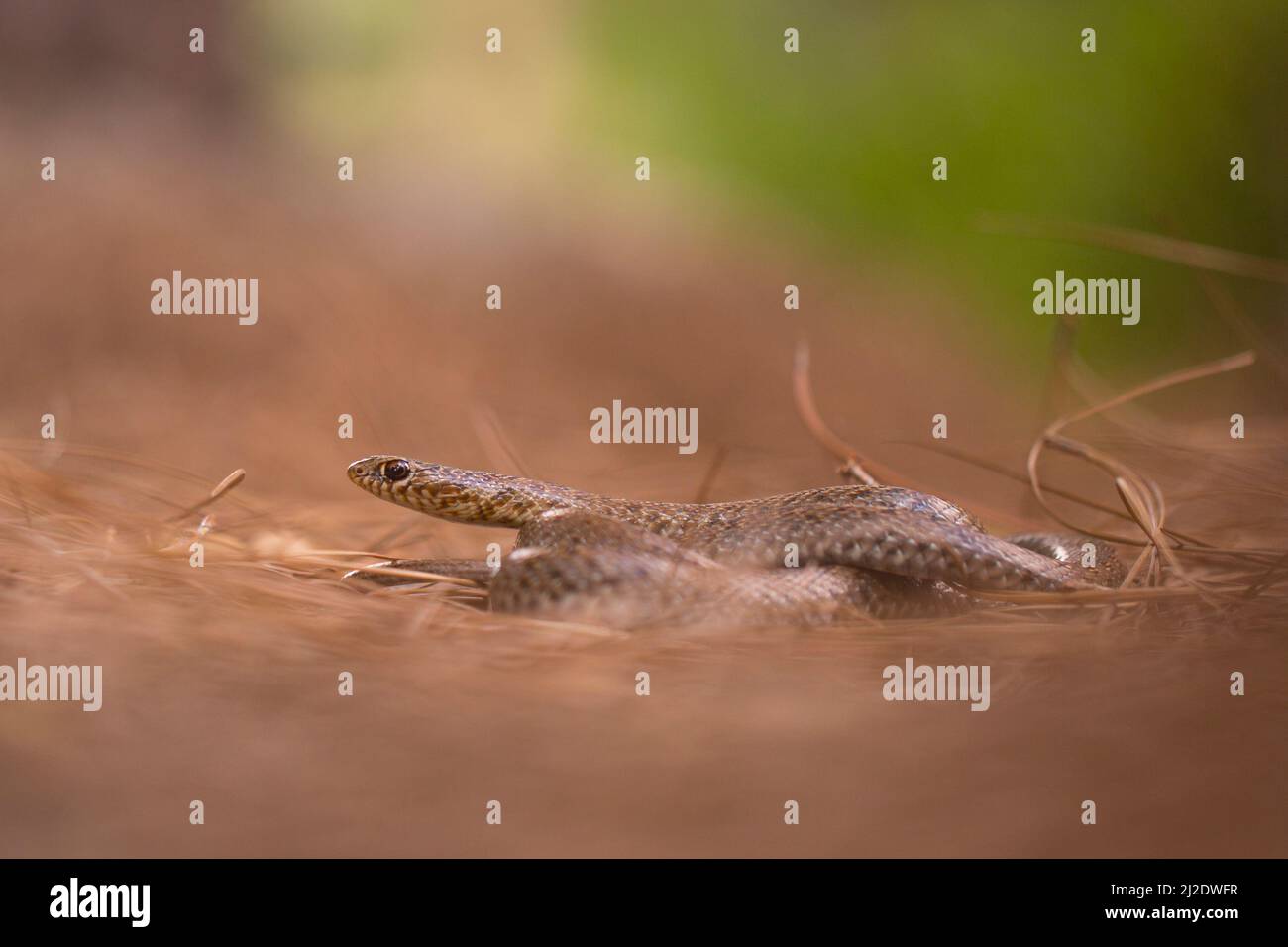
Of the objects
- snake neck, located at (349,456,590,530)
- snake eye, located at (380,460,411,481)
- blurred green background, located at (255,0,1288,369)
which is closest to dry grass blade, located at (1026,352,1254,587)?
snake neck, located at (349,456,590,530)

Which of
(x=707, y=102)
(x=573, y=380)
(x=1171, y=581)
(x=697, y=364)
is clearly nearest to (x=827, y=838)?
(x=1171, y=581)

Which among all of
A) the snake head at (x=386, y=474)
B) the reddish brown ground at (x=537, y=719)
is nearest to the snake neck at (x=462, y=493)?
the snake head at (x=386, y=474)

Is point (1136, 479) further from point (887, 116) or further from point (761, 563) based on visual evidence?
point (887, 116)

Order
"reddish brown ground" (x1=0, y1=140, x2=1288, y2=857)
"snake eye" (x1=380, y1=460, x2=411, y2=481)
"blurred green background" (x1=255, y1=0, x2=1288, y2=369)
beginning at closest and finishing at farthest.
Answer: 1. "reddish brown ground" (x1=0, y1=140, x2=1288, y2=857)
2. "snake eye" (x1=380, y1=460, x2=411, y2=481)
3. "blurred green background" (x1=255, y1=0, x2=1288, y2=369)

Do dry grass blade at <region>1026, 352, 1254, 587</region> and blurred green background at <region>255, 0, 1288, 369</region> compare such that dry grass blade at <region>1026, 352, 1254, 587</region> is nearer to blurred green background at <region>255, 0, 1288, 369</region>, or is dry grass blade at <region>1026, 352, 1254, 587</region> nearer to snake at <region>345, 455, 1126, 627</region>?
snake at <region>345, 455, 1126, 627</region>

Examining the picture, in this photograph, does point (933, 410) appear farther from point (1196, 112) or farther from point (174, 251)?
point (174, 251)

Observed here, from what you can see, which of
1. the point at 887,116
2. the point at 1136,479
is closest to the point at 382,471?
the point at 1136,479

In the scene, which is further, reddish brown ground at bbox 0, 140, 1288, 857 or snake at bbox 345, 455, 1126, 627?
snake at bbox 345, 455, 1126, 627

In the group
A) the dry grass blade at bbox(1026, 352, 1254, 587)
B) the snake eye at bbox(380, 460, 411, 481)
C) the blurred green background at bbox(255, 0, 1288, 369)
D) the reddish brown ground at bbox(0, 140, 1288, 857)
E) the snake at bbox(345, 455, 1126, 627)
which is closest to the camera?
the reddish brown ground at bbox(0, 140, 1288, 857)
